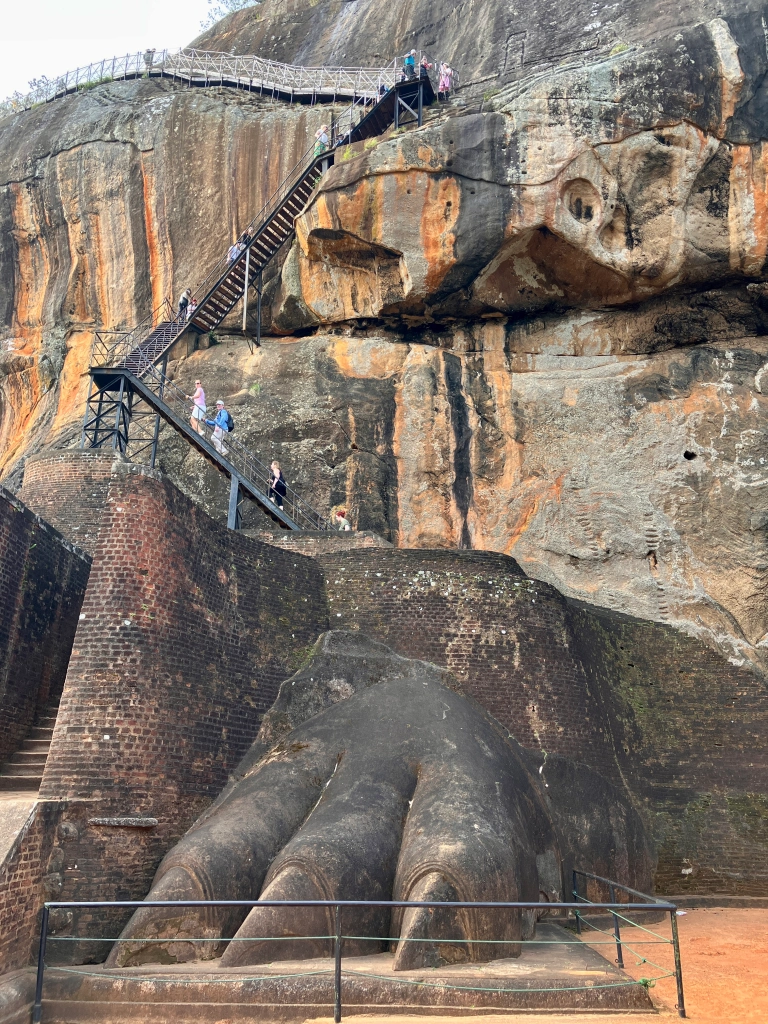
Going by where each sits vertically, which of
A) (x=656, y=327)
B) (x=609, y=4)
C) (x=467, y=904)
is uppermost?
(x=609, y=4)

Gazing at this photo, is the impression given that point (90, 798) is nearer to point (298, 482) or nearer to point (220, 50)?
point (298, 482)

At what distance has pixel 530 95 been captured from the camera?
2084 centimetres

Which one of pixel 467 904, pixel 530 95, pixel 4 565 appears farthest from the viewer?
pixel 530 95

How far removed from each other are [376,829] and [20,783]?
409 cm

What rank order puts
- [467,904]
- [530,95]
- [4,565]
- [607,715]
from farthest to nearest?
[530,95] < [607,715] < [4,565] < [467,904]

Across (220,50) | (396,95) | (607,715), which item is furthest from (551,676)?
(220,50)

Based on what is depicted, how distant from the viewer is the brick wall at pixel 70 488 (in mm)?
17359

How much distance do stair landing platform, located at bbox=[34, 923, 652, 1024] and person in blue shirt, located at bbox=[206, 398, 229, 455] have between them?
42.3ft

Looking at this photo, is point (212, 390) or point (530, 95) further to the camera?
point (212, 390)

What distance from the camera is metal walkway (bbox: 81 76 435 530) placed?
20.9 metres

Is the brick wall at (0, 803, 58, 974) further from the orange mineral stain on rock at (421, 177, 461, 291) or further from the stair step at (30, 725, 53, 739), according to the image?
the orange mineral stain on rock at (421, 177, 461, 291)

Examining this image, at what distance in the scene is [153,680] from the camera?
1058 centimetres

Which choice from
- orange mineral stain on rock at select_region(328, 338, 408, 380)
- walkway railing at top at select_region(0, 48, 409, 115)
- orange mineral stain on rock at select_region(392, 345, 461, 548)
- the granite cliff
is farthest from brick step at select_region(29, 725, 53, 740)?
walkway railing at top at select_region(0, 48, 409, 115)

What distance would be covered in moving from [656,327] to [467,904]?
17.8 metres
